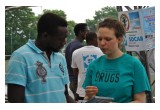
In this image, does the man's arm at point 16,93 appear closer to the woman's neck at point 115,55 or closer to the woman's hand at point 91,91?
the woman's hand at point 91,91

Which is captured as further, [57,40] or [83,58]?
[83,58]

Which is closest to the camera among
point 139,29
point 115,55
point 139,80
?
point 139,80

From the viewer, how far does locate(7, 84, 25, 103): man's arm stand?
184 centimetres

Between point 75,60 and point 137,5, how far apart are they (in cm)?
115

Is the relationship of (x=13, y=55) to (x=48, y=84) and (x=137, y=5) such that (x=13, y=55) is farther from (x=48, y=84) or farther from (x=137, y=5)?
(x=137, y=5)

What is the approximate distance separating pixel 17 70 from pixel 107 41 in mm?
602

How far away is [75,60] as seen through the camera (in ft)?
14.2

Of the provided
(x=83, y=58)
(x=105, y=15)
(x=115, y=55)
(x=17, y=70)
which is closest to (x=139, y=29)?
(x=83, y=58)

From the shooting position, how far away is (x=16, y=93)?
6.02ft

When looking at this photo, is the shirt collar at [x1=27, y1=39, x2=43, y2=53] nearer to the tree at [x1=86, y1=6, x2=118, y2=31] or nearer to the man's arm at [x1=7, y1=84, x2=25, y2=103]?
the man's arm at [x1=7, y1=84, x2=25, y2=103]

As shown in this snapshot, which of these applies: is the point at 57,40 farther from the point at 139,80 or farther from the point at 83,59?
the point at 83,59

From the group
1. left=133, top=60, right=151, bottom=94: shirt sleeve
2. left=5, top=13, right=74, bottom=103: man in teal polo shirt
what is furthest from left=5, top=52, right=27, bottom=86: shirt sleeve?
left=133, top=60, right=151, bottom=94: shirt sleeve

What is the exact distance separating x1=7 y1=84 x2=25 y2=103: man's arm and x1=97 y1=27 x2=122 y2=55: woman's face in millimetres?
578

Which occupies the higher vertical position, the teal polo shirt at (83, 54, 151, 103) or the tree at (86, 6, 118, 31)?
the tree at (86, 6, 118, 31)
